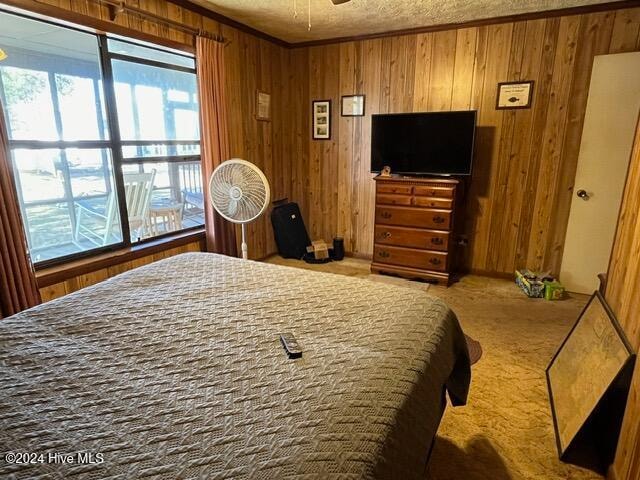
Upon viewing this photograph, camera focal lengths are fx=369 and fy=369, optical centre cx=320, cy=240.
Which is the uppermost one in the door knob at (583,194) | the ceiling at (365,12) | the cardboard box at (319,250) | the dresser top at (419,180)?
the ceiling at (365,12)

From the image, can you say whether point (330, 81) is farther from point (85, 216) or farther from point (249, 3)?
point (85, 216)

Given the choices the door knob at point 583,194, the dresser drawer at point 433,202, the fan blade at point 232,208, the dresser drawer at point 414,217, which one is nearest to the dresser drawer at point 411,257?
the dresser drawer at point 414,217

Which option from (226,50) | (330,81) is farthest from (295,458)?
(330,81)

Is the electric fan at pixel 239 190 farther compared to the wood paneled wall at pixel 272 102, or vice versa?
the wood paneled wall at pixel 272 102

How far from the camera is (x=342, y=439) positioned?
2.76 feet

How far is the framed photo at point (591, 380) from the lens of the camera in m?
1.53

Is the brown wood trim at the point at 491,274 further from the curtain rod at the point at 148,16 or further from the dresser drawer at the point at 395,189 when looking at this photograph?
the curtain rod at the point at 148,16

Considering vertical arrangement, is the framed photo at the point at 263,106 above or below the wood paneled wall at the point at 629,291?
above

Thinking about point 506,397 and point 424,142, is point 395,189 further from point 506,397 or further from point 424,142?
point 506,397

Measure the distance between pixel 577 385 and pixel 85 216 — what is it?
3.70 meters

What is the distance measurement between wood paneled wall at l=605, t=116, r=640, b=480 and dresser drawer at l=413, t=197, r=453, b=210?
5.25 ft

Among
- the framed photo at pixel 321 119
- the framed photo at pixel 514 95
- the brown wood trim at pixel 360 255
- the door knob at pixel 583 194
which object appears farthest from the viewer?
the brown wood trim at pixel 360 255

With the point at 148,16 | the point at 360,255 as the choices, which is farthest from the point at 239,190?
the point at 360,255

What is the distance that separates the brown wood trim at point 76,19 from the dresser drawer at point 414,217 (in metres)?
2.37
